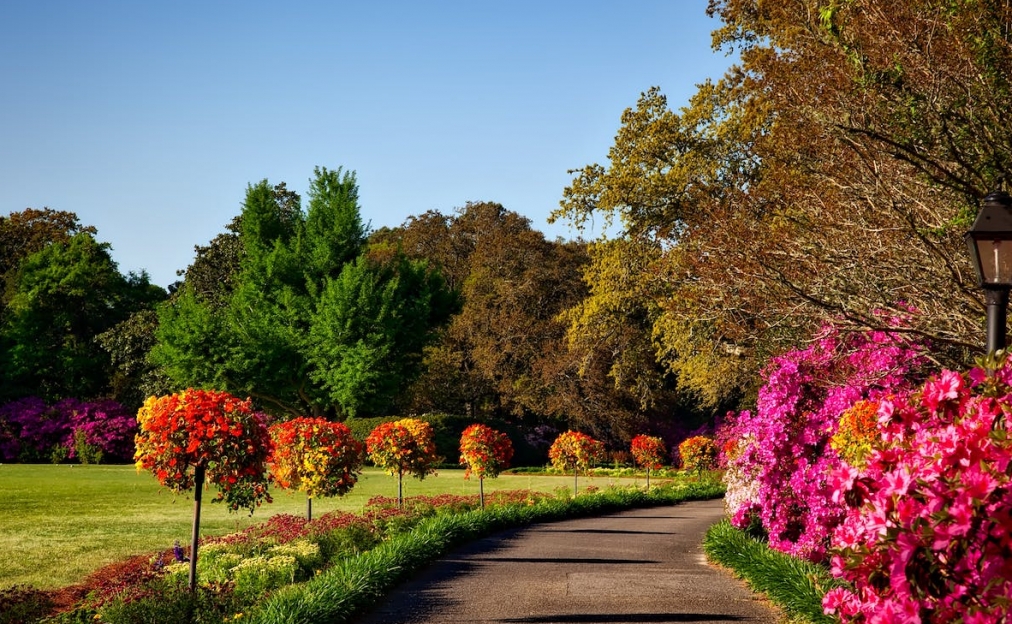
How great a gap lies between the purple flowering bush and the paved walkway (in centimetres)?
2982

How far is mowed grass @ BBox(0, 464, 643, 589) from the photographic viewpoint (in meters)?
15.0

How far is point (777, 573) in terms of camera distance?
420 inches

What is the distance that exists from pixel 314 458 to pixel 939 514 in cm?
1425

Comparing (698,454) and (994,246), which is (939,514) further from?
(698,454)

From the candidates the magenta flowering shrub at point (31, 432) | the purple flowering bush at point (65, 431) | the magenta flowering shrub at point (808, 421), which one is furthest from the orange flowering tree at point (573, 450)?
the magenta flowering shrub at point (31, 432)

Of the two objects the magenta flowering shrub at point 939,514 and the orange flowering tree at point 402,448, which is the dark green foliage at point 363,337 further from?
the magenta flowering shrub at point 939,514

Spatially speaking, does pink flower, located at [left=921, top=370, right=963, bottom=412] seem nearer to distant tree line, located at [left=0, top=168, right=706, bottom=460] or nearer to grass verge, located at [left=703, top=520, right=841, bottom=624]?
grass verge, located at [left=703, top=520, right=841, bottom=624]

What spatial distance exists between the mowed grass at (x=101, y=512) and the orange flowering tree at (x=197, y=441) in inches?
143

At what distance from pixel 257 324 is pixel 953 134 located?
116 feet

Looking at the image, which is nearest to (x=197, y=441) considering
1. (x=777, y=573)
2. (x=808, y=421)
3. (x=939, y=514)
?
(x=777, y=573)

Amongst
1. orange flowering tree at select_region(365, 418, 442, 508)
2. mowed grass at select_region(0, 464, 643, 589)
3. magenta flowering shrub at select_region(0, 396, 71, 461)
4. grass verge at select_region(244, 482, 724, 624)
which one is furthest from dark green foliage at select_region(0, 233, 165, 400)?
grass verge at select_region(244, 482, 724, 624)

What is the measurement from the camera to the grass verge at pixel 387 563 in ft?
28.1

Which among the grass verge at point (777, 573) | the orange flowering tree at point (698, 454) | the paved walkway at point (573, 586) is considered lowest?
the paved walkway at point (573, 586)

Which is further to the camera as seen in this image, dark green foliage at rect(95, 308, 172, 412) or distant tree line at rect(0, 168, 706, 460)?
dark green foliage at rect(95, 308, 172, 412)
